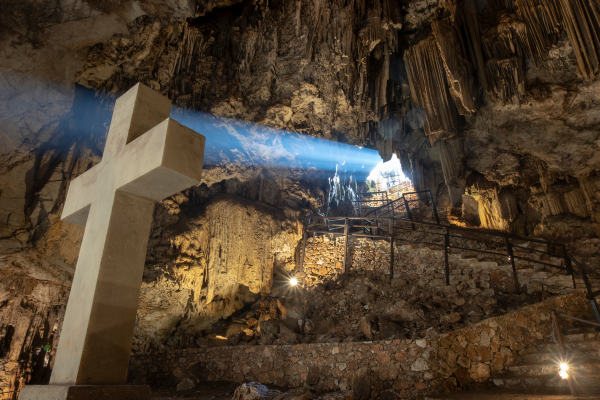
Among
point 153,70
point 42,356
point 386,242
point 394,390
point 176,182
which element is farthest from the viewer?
point 386,242

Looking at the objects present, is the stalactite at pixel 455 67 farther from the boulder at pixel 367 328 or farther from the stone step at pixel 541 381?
the stone step at pixel 541 381

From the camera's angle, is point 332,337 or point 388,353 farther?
point 332,337

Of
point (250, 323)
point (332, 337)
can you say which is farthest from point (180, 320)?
point (332, 337)

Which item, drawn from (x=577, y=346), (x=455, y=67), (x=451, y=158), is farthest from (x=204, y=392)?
(x=455, y=67)

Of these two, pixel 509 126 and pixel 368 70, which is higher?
pixel 368 70

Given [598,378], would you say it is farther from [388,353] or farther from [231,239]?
[231,239]

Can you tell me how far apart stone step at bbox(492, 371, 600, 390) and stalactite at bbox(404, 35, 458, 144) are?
5859mm

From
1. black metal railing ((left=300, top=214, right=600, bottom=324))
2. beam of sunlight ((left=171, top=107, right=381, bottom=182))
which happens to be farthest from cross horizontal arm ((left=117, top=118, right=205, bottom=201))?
beam of sunlight ((left=171, top=107, right=381, bottom=182))

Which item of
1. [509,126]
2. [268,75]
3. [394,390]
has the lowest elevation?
[394,390]

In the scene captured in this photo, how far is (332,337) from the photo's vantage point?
6.12 metres

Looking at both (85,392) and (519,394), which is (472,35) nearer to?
(519,394)

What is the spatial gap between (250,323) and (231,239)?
7.19 feet

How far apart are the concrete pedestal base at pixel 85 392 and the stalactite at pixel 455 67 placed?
837cm

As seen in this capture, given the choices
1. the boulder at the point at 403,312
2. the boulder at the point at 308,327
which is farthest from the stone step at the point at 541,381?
the boulder at the point at 308,327
